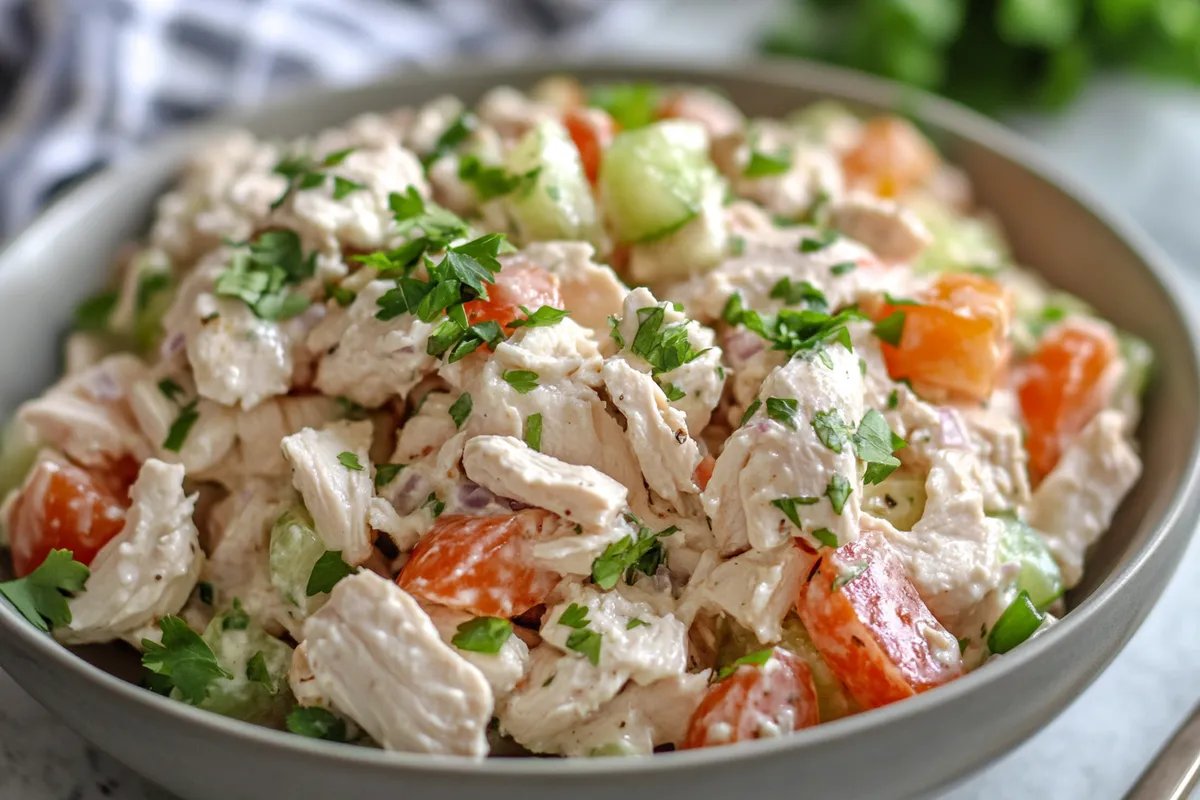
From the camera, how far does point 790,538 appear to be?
84.2 inches

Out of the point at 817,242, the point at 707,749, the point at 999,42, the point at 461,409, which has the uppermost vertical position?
the point at 999,42

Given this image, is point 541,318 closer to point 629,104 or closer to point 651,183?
point 651,183

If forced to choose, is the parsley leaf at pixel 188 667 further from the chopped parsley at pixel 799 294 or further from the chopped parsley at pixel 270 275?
the chopped parsley at pixel 799 294

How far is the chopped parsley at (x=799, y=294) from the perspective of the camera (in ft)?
8.32

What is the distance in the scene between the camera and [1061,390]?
2.80 m

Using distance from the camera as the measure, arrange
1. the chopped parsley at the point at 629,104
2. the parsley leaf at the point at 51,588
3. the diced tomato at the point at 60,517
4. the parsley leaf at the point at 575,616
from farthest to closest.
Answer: the chopped parsley at the point at 629,104, the diced tomato at the point at 60,517, the parsley leaf at the point at 51,588, the parsley leaf at the point at 575,616

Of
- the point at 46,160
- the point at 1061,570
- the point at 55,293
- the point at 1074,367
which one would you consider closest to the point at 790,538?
the point at 1061,570

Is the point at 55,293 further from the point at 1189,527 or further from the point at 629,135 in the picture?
the point at 1189,527

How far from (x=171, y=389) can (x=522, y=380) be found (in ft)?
2.98

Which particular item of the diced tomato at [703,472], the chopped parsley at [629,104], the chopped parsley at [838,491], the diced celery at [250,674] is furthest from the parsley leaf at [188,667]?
the chopped parsley at [629,104]

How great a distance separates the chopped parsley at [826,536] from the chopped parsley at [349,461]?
91 centimetres

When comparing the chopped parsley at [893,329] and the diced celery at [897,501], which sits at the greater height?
the chopped parsley at [893,329]

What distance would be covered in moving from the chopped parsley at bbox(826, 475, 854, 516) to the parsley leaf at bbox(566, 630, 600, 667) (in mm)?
487

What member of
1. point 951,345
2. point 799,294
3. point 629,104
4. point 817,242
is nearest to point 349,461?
point 799,294
